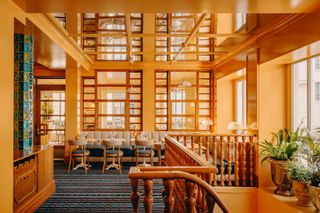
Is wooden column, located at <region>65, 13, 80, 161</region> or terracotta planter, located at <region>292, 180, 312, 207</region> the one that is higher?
wooden column, located at <region>65, 13, 80, 161</region>

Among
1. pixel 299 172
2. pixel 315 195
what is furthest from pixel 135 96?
pixel 315 195

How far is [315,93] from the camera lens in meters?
5.51

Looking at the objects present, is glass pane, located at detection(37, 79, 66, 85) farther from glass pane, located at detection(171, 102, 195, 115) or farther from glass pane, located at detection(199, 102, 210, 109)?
glass pane, located at detection(199, 102, 210, 109)

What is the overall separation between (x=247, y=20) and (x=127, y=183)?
14.9ft

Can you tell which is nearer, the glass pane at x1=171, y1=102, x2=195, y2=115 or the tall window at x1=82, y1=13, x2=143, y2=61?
the tall window at x1=82, y1=13, x2=143, y2=61

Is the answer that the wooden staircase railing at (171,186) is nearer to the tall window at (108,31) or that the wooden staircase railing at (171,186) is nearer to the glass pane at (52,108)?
the tall window at (108,31)

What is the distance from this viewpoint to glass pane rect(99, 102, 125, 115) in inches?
389

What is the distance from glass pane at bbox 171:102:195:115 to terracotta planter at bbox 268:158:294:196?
16.0 ft

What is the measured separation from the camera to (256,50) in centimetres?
611

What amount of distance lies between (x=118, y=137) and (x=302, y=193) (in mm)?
6054

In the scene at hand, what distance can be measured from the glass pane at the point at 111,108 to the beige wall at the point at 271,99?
5.18 meters

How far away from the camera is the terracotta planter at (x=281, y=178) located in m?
5.06

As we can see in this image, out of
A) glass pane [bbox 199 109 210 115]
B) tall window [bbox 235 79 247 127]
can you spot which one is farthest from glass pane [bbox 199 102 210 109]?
tall window [bbox 235 79 247 127]

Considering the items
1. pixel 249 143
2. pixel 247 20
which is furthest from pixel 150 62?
pixel 249 143
